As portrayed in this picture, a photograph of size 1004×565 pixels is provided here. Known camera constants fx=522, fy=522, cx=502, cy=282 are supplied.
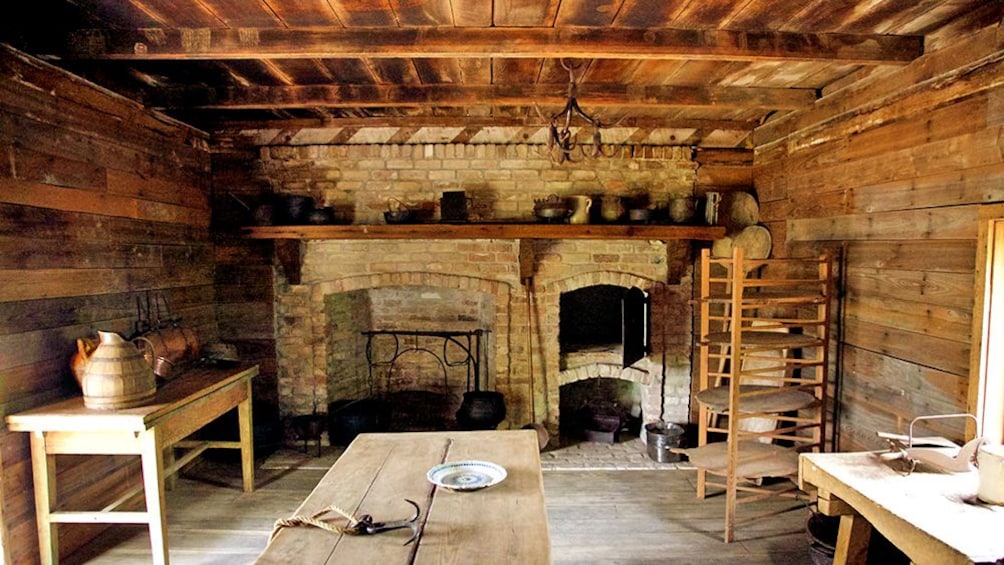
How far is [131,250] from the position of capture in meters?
3.35

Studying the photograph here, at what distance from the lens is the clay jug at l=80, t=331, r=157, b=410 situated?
254cm

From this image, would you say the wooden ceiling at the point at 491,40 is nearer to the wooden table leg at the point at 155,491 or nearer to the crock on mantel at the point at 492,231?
the crock on mantel at the point at 492,231

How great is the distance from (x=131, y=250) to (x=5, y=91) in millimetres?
1119

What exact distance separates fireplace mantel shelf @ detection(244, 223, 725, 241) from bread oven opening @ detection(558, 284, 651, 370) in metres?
0.57

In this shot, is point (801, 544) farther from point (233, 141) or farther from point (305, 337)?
point (233, 141)

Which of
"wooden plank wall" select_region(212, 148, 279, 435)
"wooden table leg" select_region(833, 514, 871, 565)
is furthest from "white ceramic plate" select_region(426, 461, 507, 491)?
"wooden plank wall" select_region(212, 148, 279, 435)

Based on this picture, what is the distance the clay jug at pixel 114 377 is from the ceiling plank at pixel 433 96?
157 cm

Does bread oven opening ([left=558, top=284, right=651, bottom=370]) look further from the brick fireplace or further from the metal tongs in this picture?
the metal tongs

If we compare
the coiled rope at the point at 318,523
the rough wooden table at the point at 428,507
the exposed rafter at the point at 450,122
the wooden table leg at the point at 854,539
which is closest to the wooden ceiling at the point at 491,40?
the exposed rafter at the point at 450,122

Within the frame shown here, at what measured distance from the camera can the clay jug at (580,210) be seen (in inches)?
162

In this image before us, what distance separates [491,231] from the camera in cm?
411

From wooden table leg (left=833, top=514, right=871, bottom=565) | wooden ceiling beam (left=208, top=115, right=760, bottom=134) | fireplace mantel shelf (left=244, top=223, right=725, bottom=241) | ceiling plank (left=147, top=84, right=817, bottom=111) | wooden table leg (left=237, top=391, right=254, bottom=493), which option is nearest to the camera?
wooden table leg (left=833, top=514, right=871, bottom=565)

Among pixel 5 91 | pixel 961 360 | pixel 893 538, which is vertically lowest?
pixel 893 538

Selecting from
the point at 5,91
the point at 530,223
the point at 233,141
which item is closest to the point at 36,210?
the point at 5,91
